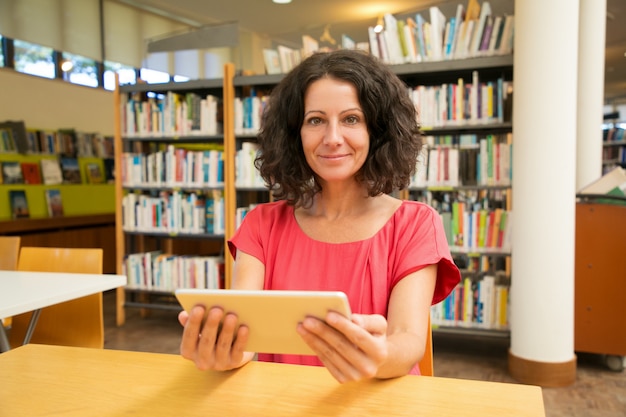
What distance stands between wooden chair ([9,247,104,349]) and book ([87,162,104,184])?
453cm

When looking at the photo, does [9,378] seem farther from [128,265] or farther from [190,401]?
[128,265]

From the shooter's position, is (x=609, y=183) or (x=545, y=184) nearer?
(x=545, y=184)

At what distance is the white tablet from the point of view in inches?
30.2

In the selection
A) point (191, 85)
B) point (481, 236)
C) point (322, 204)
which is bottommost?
point (481, 236)

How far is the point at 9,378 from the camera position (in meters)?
1.06

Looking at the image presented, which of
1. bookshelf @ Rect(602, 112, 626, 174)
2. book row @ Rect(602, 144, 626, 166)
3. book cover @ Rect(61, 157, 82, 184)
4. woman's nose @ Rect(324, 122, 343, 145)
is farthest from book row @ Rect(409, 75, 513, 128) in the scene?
book row @ Rect(602, 144, 626, 166)

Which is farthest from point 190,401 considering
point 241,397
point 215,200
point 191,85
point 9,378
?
point 191,85

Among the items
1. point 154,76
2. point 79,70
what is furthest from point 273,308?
point 79,70

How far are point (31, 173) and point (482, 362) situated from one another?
16.8 ft

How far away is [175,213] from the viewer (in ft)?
14.7

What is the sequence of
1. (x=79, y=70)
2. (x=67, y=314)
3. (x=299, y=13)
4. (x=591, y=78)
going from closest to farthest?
(x=67, y=314) < (x=591, y=78) < (x=79, y=70) < (x=299, y=13)

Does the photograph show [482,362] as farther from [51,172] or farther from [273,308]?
[51,172]

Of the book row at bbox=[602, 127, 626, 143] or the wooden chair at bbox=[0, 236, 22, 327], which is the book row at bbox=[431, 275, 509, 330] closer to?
the wooden chair at bbox=[0, 236, 22, 327]

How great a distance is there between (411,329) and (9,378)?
814mm
